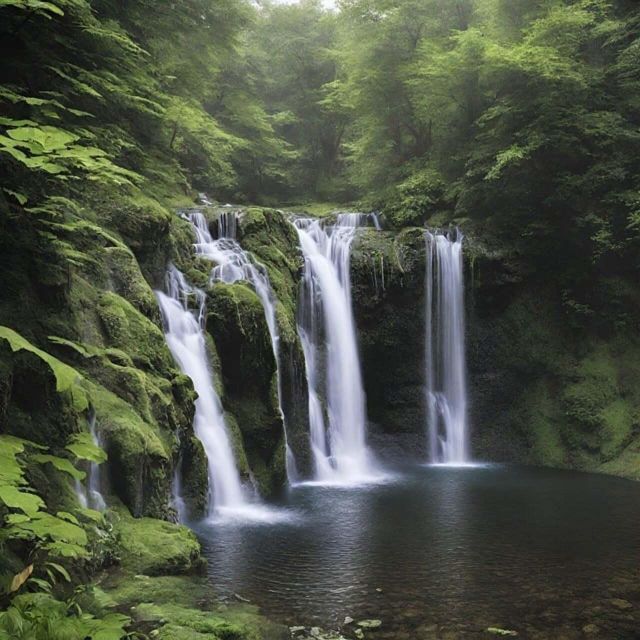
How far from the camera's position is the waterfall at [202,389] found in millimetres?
9750

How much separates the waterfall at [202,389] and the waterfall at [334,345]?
12.1 ft

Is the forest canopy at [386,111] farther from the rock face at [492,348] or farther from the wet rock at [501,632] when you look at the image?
the wet rock at [501,632]

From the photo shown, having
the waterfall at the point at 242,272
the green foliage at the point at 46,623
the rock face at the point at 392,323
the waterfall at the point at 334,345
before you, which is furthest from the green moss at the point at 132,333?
the rock face at the point at 392,323

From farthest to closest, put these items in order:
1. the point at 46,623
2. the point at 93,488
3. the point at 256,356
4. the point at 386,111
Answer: the point at 386,111
the point at 256,356
the point at 93,488
the point at 46,623

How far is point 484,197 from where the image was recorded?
16.2 metres

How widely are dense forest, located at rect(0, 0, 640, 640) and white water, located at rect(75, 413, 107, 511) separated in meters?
0.14

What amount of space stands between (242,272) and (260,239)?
174 cm

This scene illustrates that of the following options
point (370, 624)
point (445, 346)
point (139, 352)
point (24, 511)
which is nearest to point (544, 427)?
point (445, 346)

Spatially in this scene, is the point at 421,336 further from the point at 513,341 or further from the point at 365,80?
the point at 365,80

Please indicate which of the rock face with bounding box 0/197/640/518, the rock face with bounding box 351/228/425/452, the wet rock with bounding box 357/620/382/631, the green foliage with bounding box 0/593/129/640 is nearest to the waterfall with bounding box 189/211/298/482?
the rock face with bounding box 0/197/640/518

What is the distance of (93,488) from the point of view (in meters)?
6.14

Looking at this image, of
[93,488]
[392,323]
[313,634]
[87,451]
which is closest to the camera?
[87,451]

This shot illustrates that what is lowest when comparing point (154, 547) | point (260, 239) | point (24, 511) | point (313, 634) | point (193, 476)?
point (313, 634)

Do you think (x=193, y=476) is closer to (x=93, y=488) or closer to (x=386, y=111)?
(x=93, y=488)
